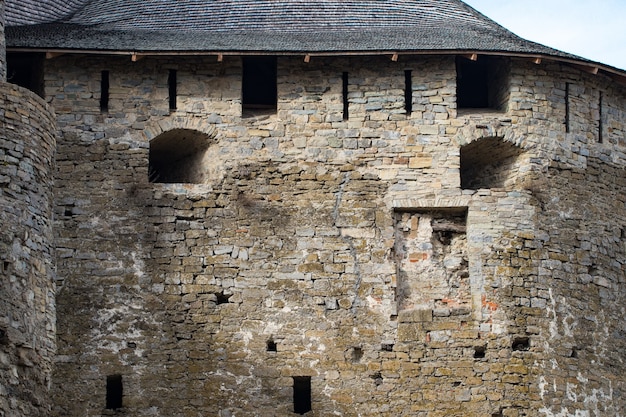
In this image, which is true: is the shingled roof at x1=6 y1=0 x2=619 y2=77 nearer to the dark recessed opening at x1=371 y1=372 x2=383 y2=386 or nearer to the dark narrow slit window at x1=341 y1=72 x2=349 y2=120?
the dark narrow slit window at x1=341 y1=72 x2=349 y2=120

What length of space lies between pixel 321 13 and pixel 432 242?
424 cm

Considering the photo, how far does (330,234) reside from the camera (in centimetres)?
2336

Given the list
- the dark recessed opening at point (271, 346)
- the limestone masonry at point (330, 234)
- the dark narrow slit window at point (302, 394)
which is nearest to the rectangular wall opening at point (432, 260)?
the limestone masonry at point (330, 234)

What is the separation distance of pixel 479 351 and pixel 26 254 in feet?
19.9

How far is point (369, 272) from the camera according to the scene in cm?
2320

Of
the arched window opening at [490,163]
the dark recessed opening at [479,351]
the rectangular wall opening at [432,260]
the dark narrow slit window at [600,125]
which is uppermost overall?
the dark narrow slit window at [600,125]

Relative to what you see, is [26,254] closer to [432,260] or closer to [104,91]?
[104,91]

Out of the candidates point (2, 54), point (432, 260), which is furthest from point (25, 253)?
point (432, 260)

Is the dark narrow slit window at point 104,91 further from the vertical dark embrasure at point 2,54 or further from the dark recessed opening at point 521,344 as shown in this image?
the dark recessed opening at point 521,344

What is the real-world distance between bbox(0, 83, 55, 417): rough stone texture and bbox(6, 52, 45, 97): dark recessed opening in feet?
7.28

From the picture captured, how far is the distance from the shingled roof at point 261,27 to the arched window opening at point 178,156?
47.0 inches

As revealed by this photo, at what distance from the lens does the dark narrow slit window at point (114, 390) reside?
22.5m

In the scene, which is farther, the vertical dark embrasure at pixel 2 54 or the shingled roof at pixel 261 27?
the shingled roof at pixel 261 27

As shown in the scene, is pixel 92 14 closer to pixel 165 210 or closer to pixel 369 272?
pixel 165 210
